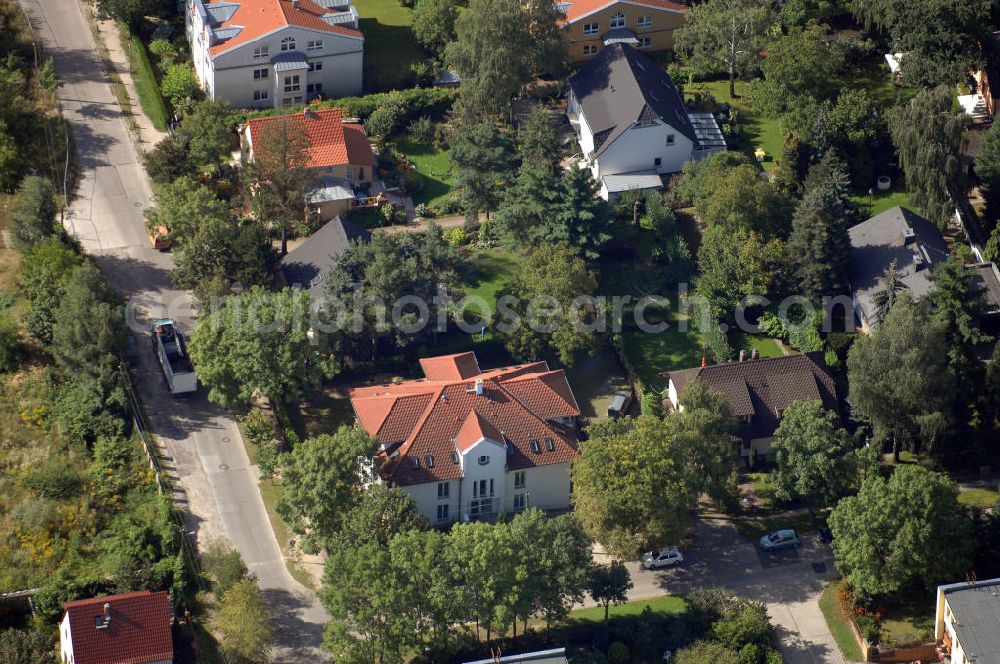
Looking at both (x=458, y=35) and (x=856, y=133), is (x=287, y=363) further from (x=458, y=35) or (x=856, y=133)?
(x=856, y=133)

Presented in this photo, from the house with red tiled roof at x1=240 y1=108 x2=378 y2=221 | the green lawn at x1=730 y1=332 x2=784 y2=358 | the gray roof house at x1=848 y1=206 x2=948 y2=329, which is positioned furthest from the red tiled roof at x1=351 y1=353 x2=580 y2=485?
the gray roof house at x1=848 y1=206 x2=948 y2=329

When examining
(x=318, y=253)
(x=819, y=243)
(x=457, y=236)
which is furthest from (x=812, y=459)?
(x=318, y=253)

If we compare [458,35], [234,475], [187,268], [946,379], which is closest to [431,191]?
[458,35]

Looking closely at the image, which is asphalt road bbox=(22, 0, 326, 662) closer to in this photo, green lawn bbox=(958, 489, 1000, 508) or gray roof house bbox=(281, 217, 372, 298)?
gray roof house bbox=(281, 217, 372, 298)

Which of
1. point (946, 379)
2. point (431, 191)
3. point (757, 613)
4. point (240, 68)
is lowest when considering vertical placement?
point (757, 613)

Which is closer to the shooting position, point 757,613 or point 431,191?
point 757,613
